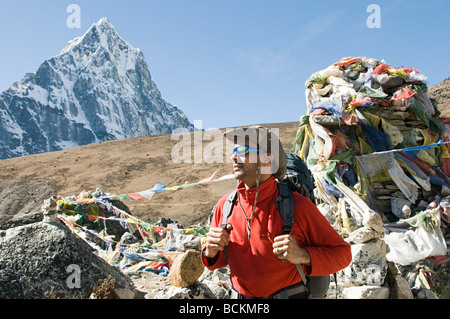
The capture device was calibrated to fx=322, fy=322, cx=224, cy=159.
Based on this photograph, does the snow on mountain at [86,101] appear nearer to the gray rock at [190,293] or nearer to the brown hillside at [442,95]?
the brown hillside at [442,95]

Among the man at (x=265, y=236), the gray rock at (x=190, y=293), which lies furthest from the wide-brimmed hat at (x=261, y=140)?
the gray rock at (x=190, y=293)

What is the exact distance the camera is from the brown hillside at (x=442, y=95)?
20.1 metres

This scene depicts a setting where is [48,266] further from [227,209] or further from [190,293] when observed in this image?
[227,209]

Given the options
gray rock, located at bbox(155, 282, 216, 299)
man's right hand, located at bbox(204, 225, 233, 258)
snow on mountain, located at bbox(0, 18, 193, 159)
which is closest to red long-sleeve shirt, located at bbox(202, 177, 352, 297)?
man's right hand, located at bbox(204, 225, 233, 258)

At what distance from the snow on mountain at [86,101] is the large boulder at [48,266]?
10198 cm

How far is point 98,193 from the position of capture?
9688 mm

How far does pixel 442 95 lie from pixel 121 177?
2287 cm

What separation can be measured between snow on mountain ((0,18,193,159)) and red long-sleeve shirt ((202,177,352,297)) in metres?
104

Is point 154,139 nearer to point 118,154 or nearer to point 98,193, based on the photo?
point 118,154

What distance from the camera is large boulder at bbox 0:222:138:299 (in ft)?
9.12

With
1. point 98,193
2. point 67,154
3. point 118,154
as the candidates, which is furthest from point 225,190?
point 67,154

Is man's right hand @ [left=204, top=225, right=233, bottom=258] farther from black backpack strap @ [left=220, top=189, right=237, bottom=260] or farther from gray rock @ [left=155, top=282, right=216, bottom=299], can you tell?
gray rock @ [left=155, top=282, right=216, bottom=299]

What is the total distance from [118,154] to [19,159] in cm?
874

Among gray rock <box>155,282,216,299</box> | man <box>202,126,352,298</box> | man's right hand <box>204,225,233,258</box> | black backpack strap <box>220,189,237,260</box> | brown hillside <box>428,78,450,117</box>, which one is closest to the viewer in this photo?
man <box>202,126,352,298</box>
